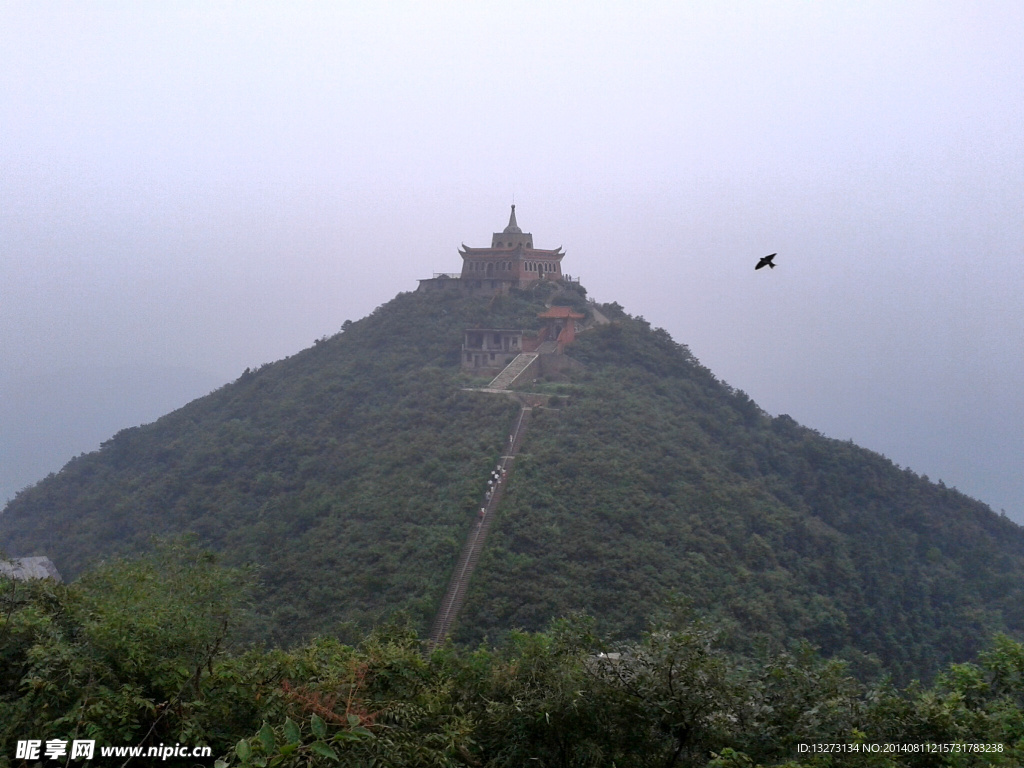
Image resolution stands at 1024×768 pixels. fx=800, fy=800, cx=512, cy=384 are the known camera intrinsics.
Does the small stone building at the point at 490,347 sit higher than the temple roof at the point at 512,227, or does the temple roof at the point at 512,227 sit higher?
the temple roof at the point at 512,227

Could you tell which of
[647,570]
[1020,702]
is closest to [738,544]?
[647,570]

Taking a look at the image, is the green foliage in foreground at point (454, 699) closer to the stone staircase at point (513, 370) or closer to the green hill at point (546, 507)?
the green hill at point (546, 507)

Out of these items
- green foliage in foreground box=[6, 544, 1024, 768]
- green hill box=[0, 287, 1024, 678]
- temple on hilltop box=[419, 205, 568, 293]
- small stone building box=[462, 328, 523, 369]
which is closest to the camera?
green foliage in foreground box=[6, 544, 1024, 768]

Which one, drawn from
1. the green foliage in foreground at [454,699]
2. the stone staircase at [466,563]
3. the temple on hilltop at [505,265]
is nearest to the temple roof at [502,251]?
the temple on hilltop at [505,265]

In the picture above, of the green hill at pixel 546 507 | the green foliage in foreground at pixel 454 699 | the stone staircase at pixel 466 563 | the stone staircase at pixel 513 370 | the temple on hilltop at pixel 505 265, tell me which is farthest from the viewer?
the temple on hilltop at pixel 505 265

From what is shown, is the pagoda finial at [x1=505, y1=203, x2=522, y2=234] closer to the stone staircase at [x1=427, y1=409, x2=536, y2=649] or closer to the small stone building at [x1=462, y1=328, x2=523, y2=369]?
the small stone building at [x1=462, y1=328, x2=523, y2=369]

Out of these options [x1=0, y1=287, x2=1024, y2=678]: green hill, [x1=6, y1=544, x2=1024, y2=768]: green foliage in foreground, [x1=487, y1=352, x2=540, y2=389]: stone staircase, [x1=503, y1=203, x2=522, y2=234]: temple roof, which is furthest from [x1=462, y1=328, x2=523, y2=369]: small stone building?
[x1=6, y1=544, x2=1024, y2=768]: green foliage in foreground

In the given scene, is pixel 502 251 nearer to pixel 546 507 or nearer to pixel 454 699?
pixel 546 507

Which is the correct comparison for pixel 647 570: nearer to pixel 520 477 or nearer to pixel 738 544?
pixel 738 544
